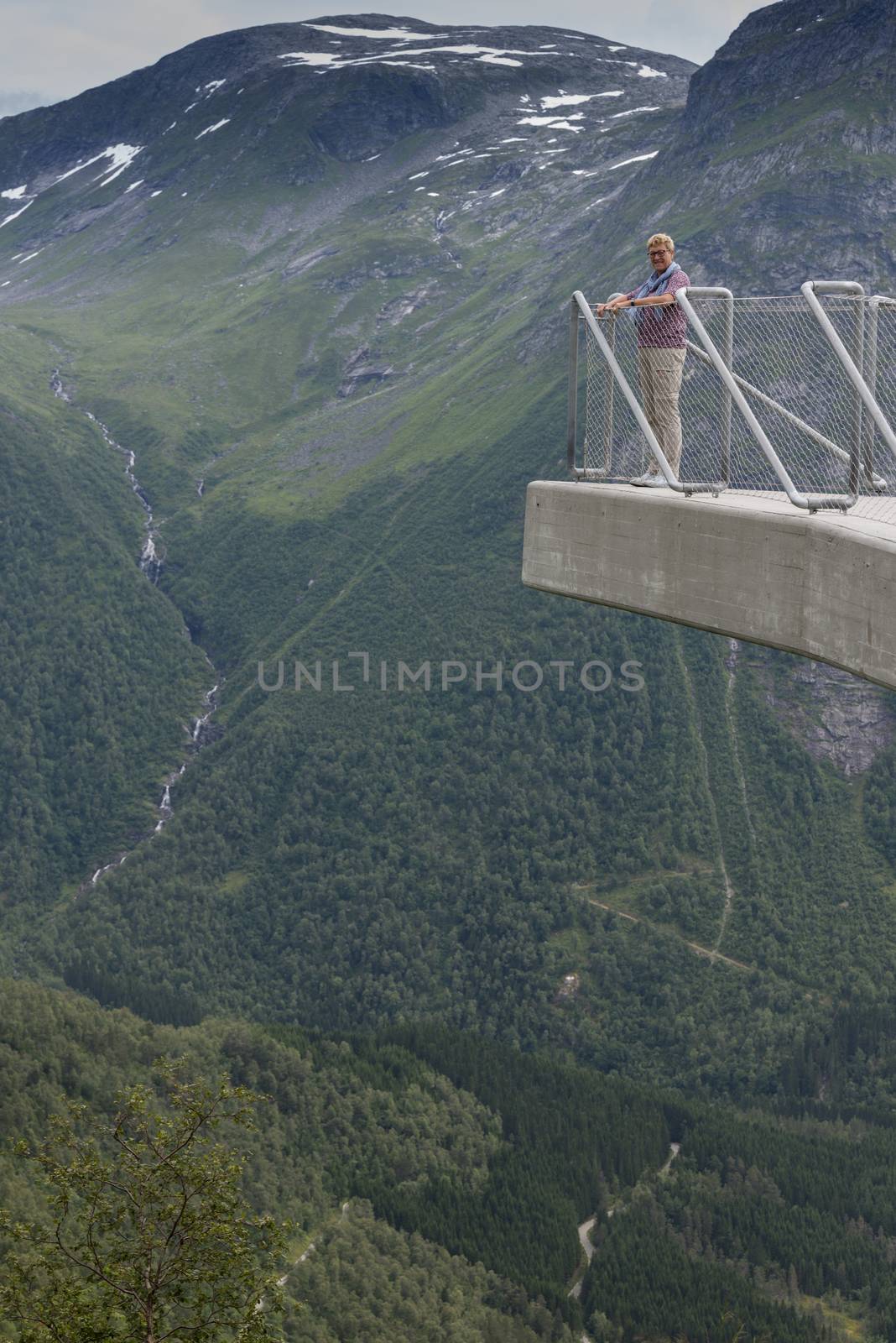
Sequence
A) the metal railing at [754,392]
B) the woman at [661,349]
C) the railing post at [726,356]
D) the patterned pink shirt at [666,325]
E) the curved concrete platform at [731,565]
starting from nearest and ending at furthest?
the curved concrete platform at [731,565]
the metal railing at [754,392]
the railing post at [726,356]
the patterned pink shirt at [666,325]
the woman at [661,349]

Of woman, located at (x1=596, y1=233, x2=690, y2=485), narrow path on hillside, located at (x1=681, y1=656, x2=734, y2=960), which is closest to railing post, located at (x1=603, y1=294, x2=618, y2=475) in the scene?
woman, located at (x1=596, y1=233, x2=690, y2=485)

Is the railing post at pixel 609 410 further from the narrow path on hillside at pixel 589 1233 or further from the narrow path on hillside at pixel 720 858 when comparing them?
the narrow path on hillside at pixel 720 858

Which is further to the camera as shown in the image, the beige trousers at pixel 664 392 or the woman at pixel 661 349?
the beige trousers at pixel 664 392

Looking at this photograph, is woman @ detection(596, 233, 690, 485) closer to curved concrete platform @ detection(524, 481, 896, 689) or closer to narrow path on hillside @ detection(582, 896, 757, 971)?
curved concrete platform @ detection(524, 481, 896, 689)

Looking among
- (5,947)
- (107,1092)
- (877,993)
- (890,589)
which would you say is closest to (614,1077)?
(877,993)

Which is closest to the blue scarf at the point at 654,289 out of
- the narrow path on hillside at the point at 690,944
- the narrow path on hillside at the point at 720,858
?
the narrow path on hillside at the point at 690,944

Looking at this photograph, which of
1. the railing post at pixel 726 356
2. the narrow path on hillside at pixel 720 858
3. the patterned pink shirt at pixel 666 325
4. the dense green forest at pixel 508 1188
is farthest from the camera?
the narrow path on hillside at pixel 720 858
